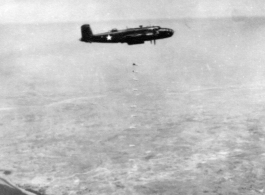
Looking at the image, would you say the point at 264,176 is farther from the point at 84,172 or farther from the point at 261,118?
the point at 261,118

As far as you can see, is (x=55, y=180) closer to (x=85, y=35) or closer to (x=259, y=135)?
(x=85, y=35)

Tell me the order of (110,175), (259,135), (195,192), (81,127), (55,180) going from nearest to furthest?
1. (195,192)
2. (55,180)
3. (110,175)
4. (259,135)
5. (81,127)

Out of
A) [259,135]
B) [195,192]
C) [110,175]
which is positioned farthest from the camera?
[259,135]

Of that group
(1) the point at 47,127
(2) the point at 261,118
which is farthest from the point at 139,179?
(2) the point at 261,118

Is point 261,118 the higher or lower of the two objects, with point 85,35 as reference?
lower

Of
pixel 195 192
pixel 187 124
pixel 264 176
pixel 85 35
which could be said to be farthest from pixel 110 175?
pixel 187 124

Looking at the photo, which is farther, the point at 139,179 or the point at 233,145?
the point at 233,145
